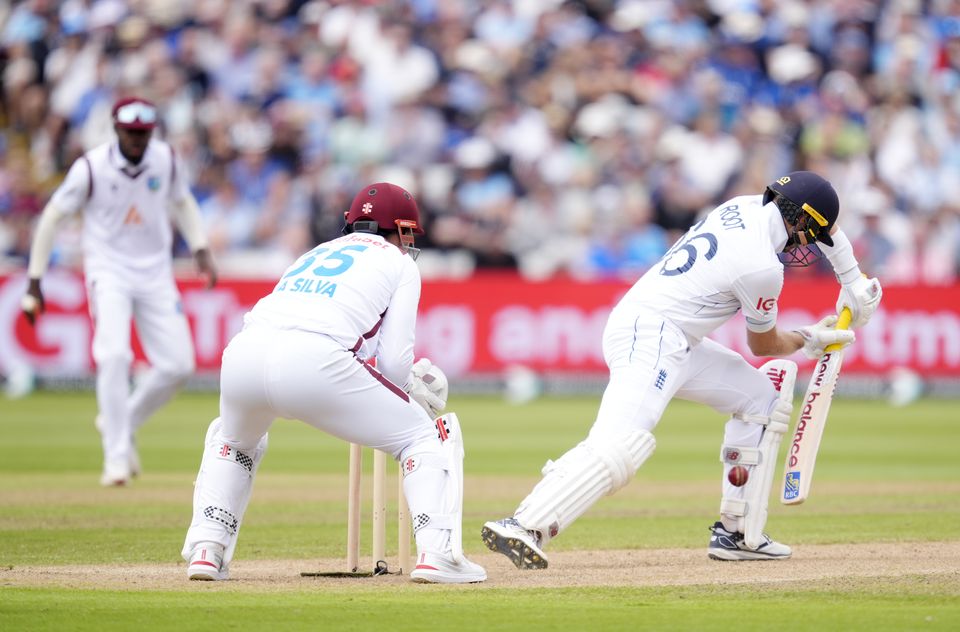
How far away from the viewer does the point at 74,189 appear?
1135 cm

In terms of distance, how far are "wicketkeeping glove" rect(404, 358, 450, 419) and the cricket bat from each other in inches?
76.5

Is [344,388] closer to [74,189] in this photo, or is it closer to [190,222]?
[74,189]

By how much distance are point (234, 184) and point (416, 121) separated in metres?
2.67

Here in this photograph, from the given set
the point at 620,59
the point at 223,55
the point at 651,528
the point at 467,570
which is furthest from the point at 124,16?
the point at 467,570

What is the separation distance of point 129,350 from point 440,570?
539 cm

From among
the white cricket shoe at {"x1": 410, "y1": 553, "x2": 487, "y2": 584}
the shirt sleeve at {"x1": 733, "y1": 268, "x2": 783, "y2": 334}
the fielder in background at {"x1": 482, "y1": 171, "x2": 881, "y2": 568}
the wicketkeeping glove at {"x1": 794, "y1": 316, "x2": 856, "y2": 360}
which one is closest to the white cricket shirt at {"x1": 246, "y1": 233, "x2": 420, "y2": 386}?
the white cricket shoe at {"x1": 410, "y1": 553, "x2": 487, "y2": 584}

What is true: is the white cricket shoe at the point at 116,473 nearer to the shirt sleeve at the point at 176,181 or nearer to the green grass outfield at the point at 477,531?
the green grass outfield at the point at 477,531

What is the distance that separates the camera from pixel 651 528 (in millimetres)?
9266

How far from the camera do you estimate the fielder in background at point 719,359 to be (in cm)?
708

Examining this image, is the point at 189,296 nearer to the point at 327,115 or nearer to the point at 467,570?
the point at 327,115

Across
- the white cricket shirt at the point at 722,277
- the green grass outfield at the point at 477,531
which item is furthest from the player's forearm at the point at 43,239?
the white cricket shirt at the point at 722,277

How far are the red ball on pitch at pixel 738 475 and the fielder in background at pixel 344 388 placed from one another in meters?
1.65

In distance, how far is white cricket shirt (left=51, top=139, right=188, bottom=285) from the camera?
11406 mm

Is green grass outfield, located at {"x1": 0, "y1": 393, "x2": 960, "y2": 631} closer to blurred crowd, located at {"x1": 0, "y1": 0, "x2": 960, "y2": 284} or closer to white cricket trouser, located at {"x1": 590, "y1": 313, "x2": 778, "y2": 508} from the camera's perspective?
white cricket trouser, located at {"x1": 590, "y1": 313, "x2": 778, "y2": 508}
